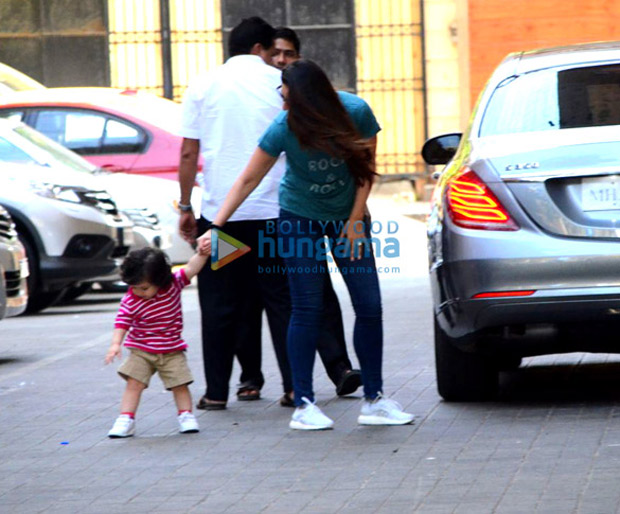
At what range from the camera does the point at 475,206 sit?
22.0 feet

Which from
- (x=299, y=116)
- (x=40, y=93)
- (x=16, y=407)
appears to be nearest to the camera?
(x=299, y=116)

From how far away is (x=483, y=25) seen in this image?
20.9m

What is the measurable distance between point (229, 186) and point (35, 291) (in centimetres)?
612

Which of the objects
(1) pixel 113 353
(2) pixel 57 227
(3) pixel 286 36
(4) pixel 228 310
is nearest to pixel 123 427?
(1) pixel 113 353

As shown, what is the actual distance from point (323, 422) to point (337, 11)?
18.6 meters

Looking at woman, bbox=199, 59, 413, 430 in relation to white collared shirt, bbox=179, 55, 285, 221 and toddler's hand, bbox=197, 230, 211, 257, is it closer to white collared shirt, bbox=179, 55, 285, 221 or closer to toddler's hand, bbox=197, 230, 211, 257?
toddler's hand, bbox=197, 230, 211, 257

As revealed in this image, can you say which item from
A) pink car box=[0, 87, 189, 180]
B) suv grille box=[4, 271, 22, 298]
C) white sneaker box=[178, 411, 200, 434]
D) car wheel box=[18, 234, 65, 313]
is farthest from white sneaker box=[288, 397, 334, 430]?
pink car box=[0, 87, 189, 180]

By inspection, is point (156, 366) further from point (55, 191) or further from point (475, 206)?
point (55, 191)

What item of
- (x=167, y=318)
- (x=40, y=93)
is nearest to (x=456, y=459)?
(x=167, y=318)

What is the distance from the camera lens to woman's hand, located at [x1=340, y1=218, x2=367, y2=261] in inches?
Result: 264

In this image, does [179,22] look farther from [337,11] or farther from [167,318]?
[167,318]

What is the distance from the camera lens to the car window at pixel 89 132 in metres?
15.7

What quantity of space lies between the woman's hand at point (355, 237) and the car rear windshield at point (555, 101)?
2.48ft

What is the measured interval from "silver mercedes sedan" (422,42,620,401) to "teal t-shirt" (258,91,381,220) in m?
0.46
